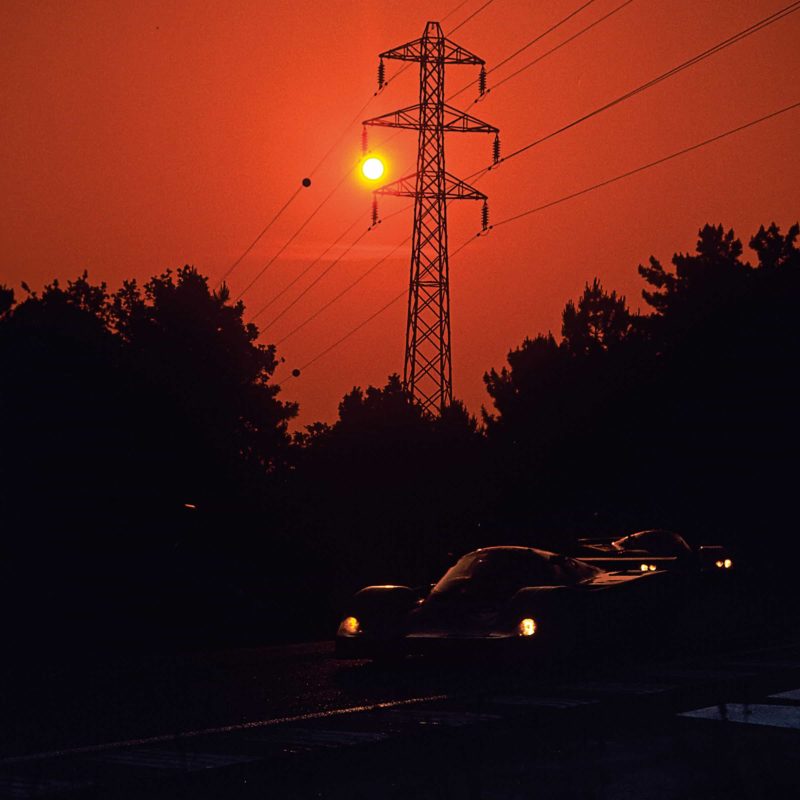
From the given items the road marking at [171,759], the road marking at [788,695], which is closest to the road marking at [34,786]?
the road marking at [171,759]

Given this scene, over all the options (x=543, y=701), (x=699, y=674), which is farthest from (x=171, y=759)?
(x=699, y=674)

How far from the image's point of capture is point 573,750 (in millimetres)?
9039

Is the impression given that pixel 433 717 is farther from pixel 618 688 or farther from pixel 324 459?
pixel 324 459

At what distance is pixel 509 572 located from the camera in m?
16.0

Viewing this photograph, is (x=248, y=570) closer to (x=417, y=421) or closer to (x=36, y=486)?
(x=36, y=486)

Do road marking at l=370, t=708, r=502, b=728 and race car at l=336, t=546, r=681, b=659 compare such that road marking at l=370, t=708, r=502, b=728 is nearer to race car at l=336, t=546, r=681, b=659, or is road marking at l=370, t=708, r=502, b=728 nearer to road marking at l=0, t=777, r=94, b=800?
road marking at l=0, t=777, r=94, b=800

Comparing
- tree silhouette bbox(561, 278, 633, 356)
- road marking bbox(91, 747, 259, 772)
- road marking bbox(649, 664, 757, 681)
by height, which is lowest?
road marking bbox(91, 747, 259, 772)

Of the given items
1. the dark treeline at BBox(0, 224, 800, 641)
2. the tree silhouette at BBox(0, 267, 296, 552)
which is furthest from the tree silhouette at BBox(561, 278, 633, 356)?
the tree silhouette at BBox(0, 267, 296, 552)

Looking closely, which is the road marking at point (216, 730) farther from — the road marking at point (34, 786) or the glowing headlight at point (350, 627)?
the glowing headlight at point (350, 627)

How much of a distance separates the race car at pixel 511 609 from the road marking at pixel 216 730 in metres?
2.44

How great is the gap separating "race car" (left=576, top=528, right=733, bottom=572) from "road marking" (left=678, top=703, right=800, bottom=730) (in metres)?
6.20

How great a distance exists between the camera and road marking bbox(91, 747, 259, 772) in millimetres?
8405

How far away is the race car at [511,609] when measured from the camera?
1453cm

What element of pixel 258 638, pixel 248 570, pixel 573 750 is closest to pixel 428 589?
pixel 258 638
